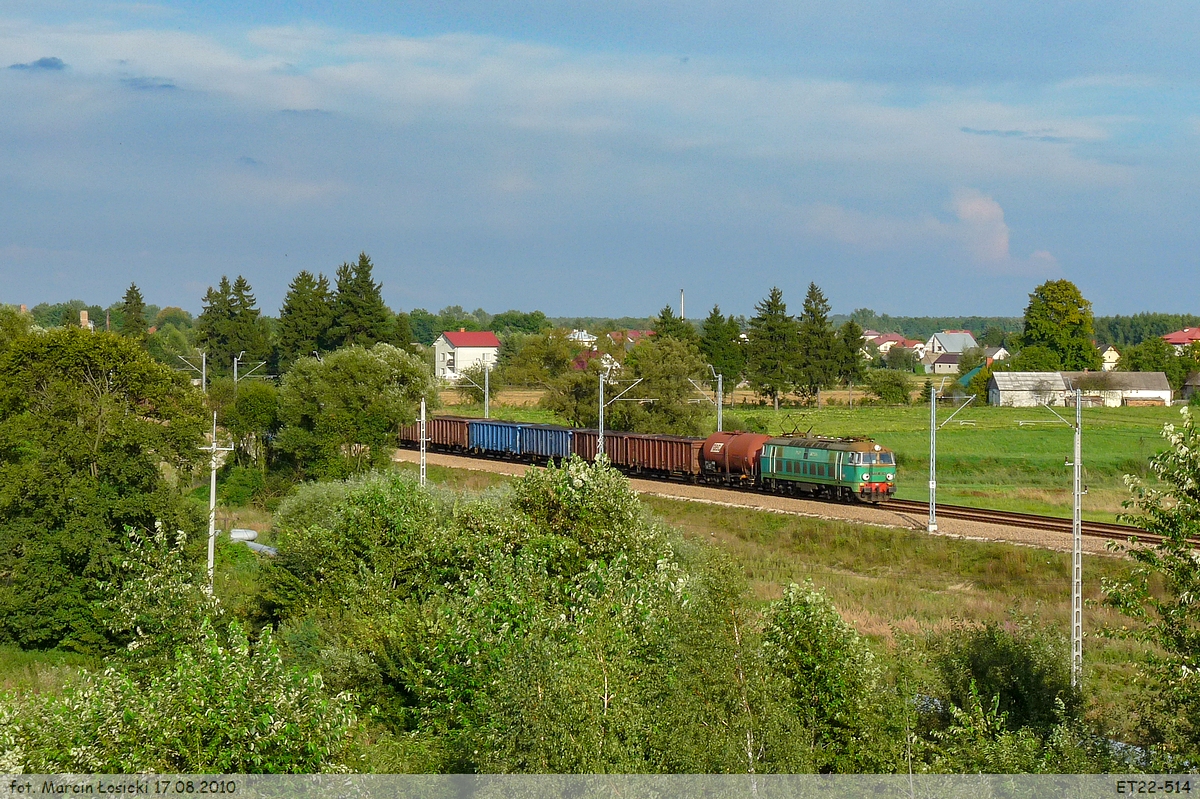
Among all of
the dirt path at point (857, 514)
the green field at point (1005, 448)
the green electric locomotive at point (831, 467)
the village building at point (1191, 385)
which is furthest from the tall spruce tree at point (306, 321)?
the village building at point (1191, 385)

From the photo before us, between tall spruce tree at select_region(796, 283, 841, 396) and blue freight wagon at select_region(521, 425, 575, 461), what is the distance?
156 ft

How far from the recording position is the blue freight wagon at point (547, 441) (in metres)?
67.5

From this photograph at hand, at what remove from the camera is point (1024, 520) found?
4650 centimetres

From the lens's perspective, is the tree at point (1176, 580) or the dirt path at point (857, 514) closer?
the tree at point (1176, 580)

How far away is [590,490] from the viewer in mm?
27609

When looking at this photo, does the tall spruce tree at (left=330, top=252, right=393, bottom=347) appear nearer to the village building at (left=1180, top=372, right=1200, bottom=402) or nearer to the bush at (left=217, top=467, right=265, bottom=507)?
the bush at (left=217, top=467, right=265, bottom=507)

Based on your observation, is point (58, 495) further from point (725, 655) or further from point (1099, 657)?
point (1099, 657)

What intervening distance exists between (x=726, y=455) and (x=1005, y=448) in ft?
99.3

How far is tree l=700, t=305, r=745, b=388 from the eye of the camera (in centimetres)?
11994

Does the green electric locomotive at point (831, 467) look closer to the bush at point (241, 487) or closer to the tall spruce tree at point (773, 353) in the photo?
the bush at point (241, 487)

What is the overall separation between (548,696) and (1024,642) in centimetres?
1550

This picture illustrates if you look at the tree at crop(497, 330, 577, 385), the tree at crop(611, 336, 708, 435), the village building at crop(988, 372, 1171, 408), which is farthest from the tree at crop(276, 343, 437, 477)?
the village building at crop(988, 372, 1171, 408)

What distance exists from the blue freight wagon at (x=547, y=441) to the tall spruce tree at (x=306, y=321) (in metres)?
Answer: 51.7

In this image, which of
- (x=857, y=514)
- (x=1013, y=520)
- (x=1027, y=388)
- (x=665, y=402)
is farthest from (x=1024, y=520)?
(x=1027, y=388)
